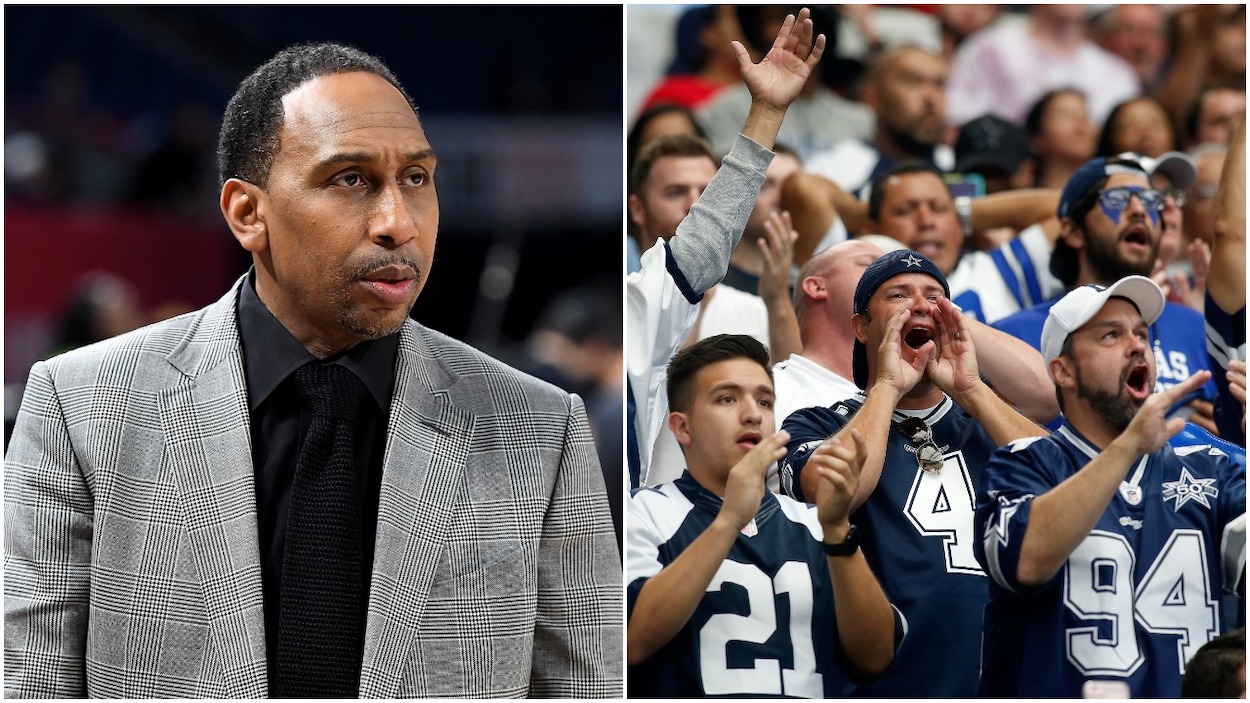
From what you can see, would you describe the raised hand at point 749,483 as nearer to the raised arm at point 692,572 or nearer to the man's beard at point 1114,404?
the raised arm at point 692,572

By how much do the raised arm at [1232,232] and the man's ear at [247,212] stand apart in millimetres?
1723

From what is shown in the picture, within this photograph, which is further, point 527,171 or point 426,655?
point 527,171

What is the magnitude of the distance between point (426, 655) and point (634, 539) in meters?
0.58

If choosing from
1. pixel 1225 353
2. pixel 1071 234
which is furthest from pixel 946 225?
pixel 1225 353

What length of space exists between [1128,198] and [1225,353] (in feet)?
1.17

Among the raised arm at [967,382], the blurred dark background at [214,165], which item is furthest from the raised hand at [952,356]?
the blurred dark background at [214,165]

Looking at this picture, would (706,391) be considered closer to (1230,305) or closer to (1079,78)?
(1230,305)

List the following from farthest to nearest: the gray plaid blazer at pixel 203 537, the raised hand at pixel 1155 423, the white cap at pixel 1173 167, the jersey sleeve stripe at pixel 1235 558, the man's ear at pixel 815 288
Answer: the white cap at pixel 1173 167 < the man's ear at pixel 815 288 < the jersey sleeve stripe at pixel 1235 558 < the raised hand at pixel 1155 423 < the gray plaid blazer at pixel 203 537

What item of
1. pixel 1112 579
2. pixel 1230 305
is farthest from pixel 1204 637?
pixel 1230 305

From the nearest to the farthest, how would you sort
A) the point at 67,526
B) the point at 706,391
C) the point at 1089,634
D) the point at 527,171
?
the point at 67,526
the point at 1089,634
the point at 706,391
the point at 527,171

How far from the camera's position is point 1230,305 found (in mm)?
2471

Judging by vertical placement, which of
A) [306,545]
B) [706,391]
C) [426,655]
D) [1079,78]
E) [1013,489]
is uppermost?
[1079,78]

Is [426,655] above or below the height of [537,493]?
below

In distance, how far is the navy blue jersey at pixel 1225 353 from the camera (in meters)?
2.41
